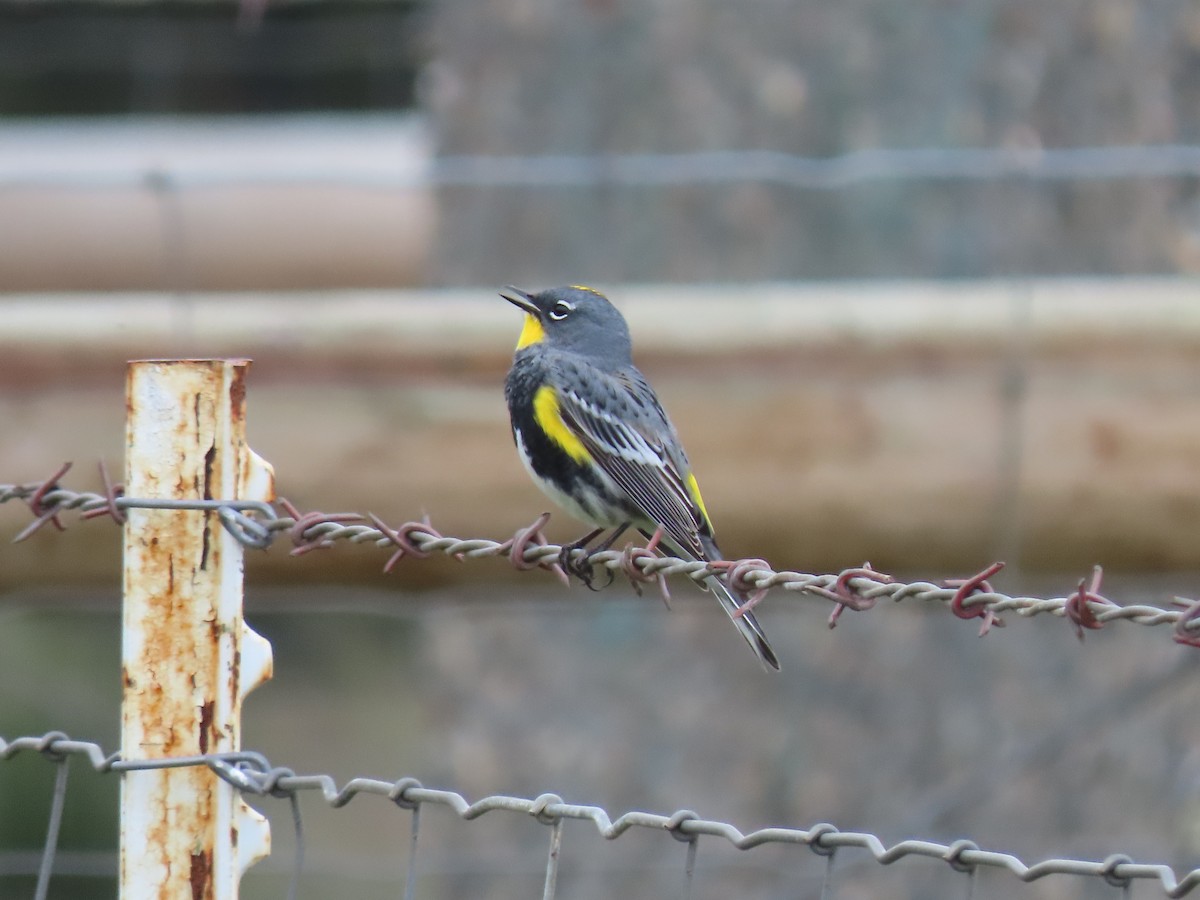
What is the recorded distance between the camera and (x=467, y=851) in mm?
5863

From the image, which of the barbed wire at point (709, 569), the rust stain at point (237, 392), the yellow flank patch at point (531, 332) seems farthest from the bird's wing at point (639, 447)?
the rust stain at point (237, 392)

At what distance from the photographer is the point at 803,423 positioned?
14.1 feet

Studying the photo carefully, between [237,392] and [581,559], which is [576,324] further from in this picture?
[237,392]

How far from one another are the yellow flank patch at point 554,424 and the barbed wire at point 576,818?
1800mm

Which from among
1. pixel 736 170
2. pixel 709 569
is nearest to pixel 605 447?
pixel 736 170

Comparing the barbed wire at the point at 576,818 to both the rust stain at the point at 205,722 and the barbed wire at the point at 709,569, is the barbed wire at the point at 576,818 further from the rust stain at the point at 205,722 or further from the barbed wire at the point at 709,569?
the barbed wire at the point at 709,569

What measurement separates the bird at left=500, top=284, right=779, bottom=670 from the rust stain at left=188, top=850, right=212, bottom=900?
5.67 feet

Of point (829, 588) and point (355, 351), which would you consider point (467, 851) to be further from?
point (829, 588)

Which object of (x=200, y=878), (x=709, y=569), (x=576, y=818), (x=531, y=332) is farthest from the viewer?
(x=531, y=332)

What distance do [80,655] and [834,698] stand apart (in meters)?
6.62

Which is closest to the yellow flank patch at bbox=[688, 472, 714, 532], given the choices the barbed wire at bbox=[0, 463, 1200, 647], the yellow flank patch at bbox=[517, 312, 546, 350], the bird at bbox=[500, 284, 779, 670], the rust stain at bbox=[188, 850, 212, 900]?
the bird at bbox=[500, 284, 779, 670]

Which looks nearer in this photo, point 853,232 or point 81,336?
point 81,336

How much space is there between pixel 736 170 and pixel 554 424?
3.91 feet

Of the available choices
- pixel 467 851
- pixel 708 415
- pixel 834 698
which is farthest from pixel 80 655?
pixel 708 415
